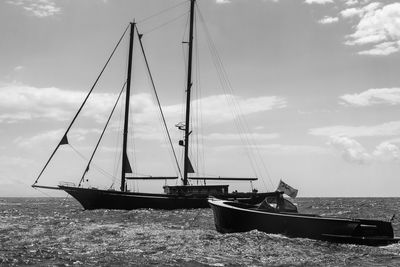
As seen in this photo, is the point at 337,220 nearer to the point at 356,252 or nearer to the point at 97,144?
the point at 356,252

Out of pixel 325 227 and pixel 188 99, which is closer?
pixel 325 227

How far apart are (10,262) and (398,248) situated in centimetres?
1651

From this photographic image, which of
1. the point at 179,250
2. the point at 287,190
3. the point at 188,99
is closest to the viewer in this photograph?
the point at 179,250

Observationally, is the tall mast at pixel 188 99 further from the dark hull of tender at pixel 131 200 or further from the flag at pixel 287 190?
the flag at pixel 287 190

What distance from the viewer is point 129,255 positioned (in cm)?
1723

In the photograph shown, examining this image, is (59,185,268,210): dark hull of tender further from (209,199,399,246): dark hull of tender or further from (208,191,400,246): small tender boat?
(209,199,399,246): dark hull of tender

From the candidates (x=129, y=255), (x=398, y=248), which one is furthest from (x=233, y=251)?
(x=398, y=248)

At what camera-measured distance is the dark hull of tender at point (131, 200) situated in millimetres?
47156

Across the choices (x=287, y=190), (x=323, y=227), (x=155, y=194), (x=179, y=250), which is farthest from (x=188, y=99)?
(x=179, y=250)

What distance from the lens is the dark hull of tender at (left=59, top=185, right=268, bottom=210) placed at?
47.2 m

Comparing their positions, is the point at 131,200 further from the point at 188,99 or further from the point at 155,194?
the point at 188,99

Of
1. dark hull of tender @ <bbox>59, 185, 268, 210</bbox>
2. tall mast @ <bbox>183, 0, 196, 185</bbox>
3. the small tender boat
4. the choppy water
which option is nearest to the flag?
the small tender boat

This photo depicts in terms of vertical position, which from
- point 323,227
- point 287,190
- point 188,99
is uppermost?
point 188,99

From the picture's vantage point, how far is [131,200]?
4719 cm
